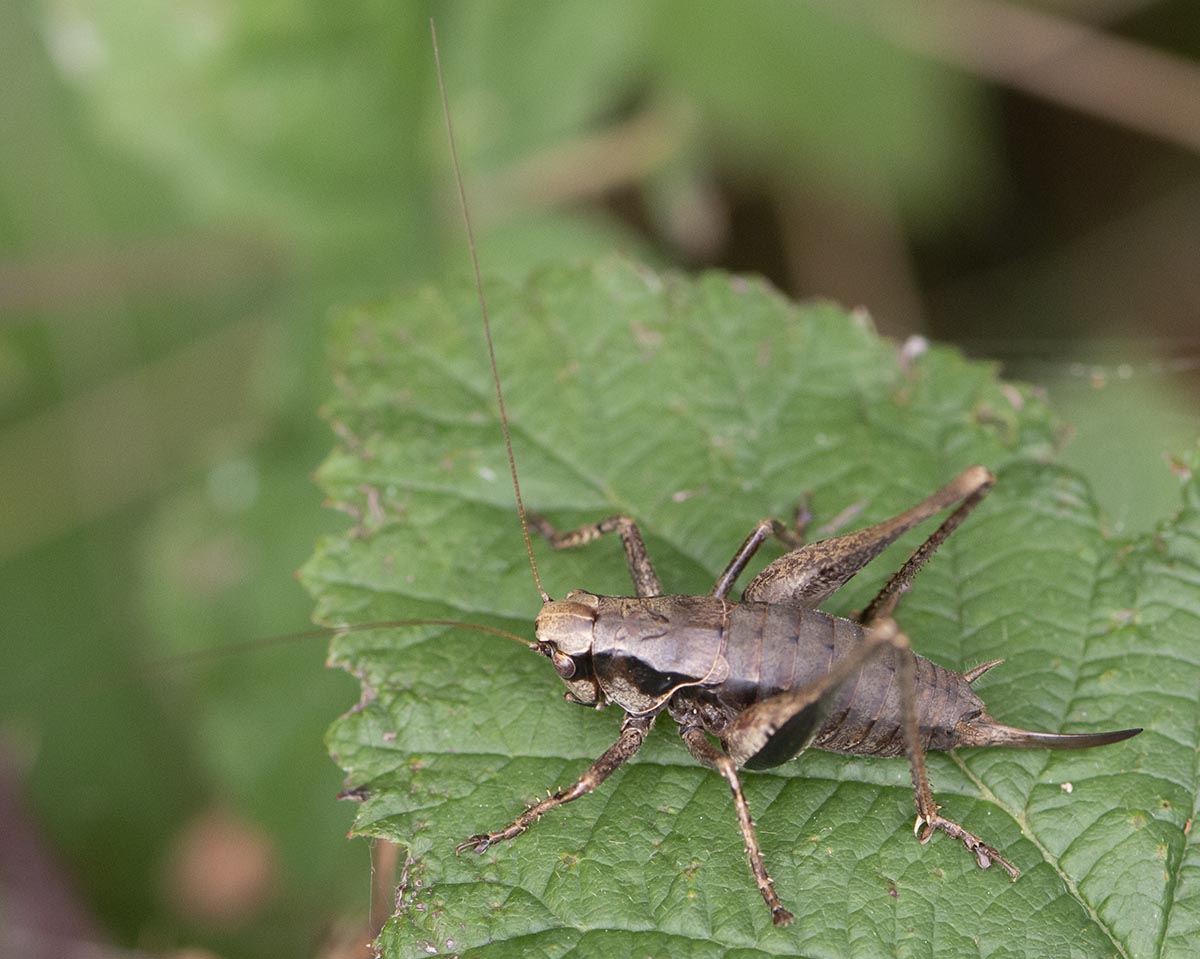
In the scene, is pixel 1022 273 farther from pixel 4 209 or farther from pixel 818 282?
pixel 4 209

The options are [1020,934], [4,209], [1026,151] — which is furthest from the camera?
[1026,151]

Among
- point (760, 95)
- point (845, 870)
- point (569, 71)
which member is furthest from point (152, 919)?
point (760, 95)

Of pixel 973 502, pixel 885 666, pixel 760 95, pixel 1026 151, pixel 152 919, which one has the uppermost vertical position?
pixel 760 95

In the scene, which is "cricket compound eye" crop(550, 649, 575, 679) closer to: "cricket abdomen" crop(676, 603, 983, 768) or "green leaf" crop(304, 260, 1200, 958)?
"green leaf" crop(304, 260, 1200, 958)

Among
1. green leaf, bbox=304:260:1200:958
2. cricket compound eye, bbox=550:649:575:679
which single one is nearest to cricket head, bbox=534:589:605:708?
cricket compound eye, bbox=550:649:575:679

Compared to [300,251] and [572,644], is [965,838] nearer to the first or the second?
[572,644]

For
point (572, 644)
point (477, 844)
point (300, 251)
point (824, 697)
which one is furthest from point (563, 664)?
point (300, 251)

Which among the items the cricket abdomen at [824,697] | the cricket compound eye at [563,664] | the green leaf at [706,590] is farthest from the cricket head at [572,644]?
the cricket abdomen at [824,697]

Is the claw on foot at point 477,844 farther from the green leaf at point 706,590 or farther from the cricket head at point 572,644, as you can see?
the cricket head at point 572,644
